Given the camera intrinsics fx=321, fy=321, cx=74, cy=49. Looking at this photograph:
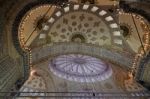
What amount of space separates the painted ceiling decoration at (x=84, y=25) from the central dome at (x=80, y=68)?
6.70 ft

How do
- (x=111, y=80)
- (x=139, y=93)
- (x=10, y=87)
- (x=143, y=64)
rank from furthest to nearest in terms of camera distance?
(x=111, y=80) < (x=139, y=93) < (x=143, y=64) < (x=10, y=87)

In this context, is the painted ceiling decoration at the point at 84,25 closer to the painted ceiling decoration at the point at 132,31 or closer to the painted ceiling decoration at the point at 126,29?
the painted ceiling decoration at the point at 126,29

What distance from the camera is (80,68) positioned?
16062 mm

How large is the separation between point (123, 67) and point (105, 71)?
81.8 inches

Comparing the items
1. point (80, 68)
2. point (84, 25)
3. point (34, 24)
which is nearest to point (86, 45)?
point (84, 25)

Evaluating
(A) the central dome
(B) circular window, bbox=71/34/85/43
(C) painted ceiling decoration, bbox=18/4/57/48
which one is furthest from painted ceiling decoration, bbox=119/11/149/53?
(C) painted ceiling decoration, bbox=18/4/57/48

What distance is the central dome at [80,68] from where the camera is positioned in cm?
1528

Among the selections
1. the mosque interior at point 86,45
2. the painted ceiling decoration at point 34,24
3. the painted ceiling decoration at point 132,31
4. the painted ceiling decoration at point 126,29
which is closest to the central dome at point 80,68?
the mosque interior at point 86,45

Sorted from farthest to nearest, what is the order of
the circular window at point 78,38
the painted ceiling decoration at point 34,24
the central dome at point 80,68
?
the central dome at point 80,68 → the circular window at point 78,38 → the painted ceiling decoration at point 34,24

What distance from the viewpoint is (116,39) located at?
44.3 feet

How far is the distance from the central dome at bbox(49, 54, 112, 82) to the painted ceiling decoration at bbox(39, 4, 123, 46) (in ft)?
6.70

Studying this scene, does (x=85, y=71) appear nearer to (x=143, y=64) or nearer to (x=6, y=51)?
(x=143, y=64)

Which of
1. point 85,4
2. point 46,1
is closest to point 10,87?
point 46,1

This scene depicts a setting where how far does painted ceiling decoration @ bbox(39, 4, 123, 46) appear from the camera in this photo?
13250 millimetres
